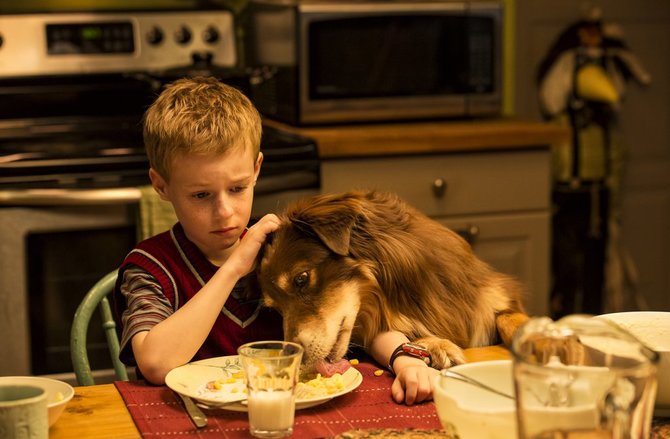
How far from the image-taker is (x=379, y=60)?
3.34m

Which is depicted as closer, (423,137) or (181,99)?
(181,99)

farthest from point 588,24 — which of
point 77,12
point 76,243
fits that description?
point 76,243

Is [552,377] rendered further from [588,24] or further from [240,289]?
[588,24]

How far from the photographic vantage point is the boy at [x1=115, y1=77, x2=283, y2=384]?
1586 mm

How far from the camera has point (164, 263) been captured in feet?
5.66

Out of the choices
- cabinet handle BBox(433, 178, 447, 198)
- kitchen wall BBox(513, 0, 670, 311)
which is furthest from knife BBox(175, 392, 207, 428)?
kitchen wall BBox(513, 0, 670, 311)

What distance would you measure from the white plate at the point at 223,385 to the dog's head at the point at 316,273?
135 mm

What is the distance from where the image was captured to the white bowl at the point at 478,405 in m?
1.11

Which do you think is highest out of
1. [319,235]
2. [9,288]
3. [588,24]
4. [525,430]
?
[588,24]

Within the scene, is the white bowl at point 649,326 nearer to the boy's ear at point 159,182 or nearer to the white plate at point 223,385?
the white plate at point 223,385

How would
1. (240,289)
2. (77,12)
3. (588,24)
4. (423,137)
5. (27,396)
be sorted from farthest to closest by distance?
(588,24), (77,12), (423,137), (240,289), (27,396)

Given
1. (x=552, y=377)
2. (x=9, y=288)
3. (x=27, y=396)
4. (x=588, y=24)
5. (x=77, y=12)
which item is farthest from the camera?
(x=588, y=24)

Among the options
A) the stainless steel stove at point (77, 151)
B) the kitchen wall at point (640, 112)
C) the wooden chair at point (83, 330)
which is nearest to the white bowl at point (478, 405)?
the wooden chair at point (83, 330)

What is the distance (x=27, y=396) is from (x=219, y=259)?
0.61 metres
